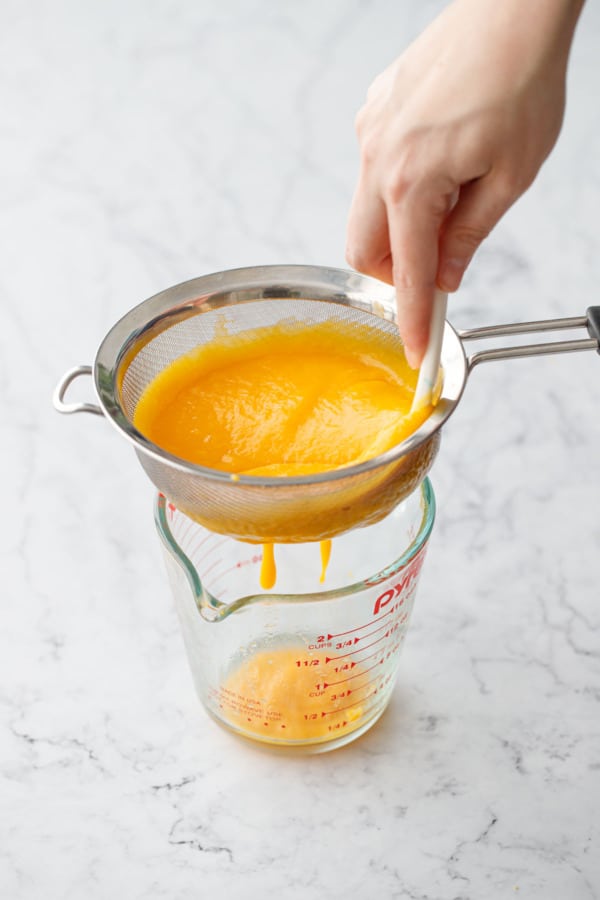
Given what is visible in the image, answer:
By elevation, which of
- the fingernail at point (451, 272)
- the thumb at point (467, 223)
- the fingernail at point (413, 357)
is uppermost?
the thumb at point (467, 223)

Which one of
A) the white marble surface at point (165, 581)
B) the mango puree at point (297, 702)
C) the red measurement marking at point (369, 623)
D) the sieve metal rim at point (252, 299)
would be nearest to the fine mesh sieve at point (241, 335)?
the sieve metal rim at point (252, 299)

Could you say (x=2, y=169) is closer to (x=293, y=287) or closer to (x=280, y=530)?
(x=293, y=287)

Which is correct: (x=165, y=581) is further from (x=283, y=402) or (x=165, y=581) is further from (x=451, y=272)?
(x=451, y=272)

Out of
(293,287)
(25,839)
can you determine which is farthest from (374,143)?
(25,839)

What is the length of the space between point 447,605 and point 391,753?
0.28 meters

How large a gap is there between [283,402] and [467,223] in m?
0.38

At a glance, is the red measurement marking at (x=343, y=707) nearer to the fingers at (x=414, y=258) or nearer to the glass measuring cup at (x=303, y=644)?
the glass measuring cup at (x=303, y=644)

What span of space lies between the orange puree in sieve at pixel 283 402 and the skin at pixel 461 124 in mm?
255

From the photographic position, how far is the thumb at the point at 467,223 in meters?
1.08

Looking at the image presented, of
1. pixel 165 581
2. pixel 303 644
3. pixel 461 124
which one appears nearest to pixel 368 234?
pixel 461 124

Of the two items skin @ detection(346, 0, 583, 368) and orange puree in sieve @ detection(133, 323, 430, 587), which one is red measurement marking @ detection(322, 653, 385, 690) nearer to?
orange puree in sieve @ detection(133, 323, 430, 587)

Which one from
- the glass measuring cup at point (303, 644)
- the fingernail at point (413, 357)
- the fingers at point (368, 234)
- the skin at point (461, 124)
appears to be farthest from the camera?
the glass measuring cup at point (303, 644)

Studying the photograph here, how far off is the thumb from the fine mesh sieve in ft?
0.50

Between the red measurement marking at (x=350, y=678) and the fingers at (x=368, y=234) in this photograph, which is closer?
the fingers at (x=368, y=234)
